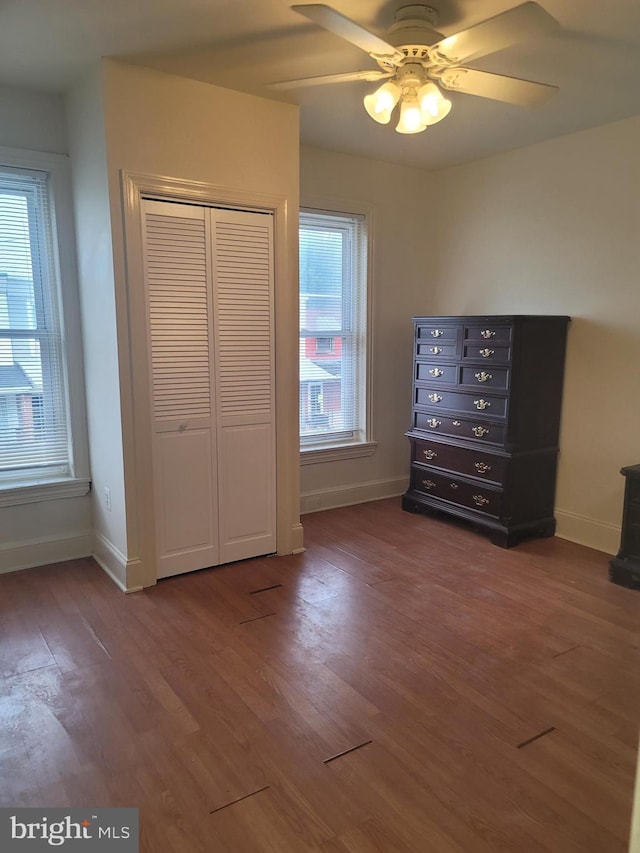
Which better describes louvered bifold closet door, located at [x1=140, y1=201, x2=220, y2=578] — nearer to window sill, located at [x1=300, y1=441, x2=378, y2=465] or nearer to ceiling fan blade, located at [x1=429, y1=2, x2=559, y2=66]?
window sill, located at [x1=300, y1=441, x2=378, y2=465]

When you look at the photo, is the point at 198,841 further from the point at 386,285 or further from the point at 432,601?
the point at 386,285

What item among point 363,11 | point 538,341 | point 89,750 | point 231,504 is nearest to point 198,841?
point 89,750

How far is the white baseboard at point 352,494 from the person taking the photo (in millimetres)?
4535

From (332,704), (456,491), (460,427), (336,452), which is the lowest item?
(332,704)

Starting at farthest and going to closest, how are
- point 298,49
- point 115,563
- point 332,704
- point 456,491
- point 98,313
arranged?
point 456,491 < point 115,563 < point 98,313 < point 298,49 < point 332,704

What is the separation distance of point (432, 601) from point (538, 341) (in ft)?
5.89

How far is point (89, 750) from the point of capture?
78.9 inches

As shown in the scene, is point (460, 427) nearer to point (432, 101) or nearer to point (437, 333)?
point (437, 333)

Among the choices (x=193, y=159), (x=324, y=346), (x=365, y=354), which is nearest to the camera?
(x=193, y=159)

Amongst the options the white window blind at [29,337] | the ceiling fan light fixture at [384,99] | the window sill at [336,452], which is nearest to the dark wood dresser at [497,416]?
the window sill at [336,452]

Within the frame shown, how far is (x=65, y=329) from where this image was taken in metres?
3.48

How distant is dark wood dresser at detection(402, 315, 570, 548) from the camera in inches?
148

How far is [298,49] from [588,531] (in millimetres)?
3268

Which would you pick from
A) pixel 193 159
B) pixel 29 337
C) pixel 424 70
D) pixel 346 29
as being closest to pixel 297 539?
pixel 29 337
